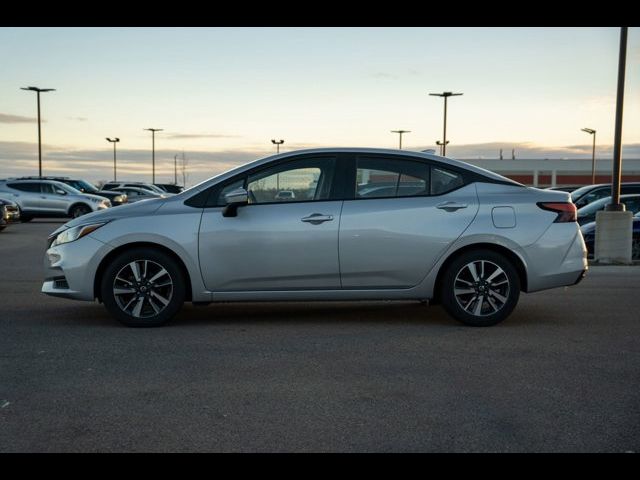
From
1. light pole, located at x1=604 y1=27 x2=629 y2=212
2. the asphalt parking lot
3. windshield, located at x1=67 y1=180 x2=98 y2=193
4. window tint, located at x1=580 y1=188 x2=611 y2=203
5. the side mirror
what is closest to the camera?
the asphalt parking lot

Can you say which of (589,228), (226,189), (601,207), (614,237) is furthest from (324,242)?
(601,207)

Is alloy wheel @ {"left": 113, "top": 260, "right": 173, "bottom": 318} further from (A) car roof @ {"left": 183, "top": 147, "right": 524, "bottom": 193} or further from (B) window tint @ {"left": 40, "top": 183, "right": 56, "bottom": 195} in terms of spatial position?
(B) window tint @ {"left": 40, "top": 183, "right": 56, "bottom": 195}

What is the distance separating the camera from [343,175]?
735 cm

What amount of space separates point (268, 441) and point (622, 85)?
12966mm

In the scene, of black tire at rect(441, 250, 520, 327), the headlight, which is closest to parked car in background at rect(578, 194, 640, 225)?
black tire at rect(441, 250, 520, 327)

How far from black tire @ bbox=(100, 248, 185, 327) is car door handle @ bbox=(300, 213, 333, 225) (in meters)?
1.24

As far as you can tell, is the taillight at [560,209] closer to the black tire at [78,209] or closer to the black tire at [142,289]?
the black tire at [142,289]

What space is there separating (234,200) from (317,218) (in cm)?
76

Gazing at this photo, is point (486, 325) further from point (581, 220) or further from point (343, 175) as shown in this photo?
point (581, 220)

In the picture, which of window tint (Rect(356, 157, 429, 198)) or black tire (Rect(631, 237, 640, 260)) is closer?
window tint (Rect(356, 157, 429, 198))

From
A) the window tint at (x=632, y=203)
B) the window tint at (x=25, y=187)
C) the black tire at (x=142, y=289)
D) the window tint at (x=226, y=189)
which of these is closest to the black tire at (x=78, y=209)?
the window tint at (x=25, y=187)

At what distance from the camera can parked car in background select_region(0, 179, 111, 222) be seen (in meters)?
28.9

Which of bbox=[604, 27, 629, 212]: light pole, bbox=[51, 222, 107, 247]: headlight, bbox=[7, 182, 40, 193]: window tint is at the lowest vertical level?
bbox=[51, 222, 107, 247]: headlight
